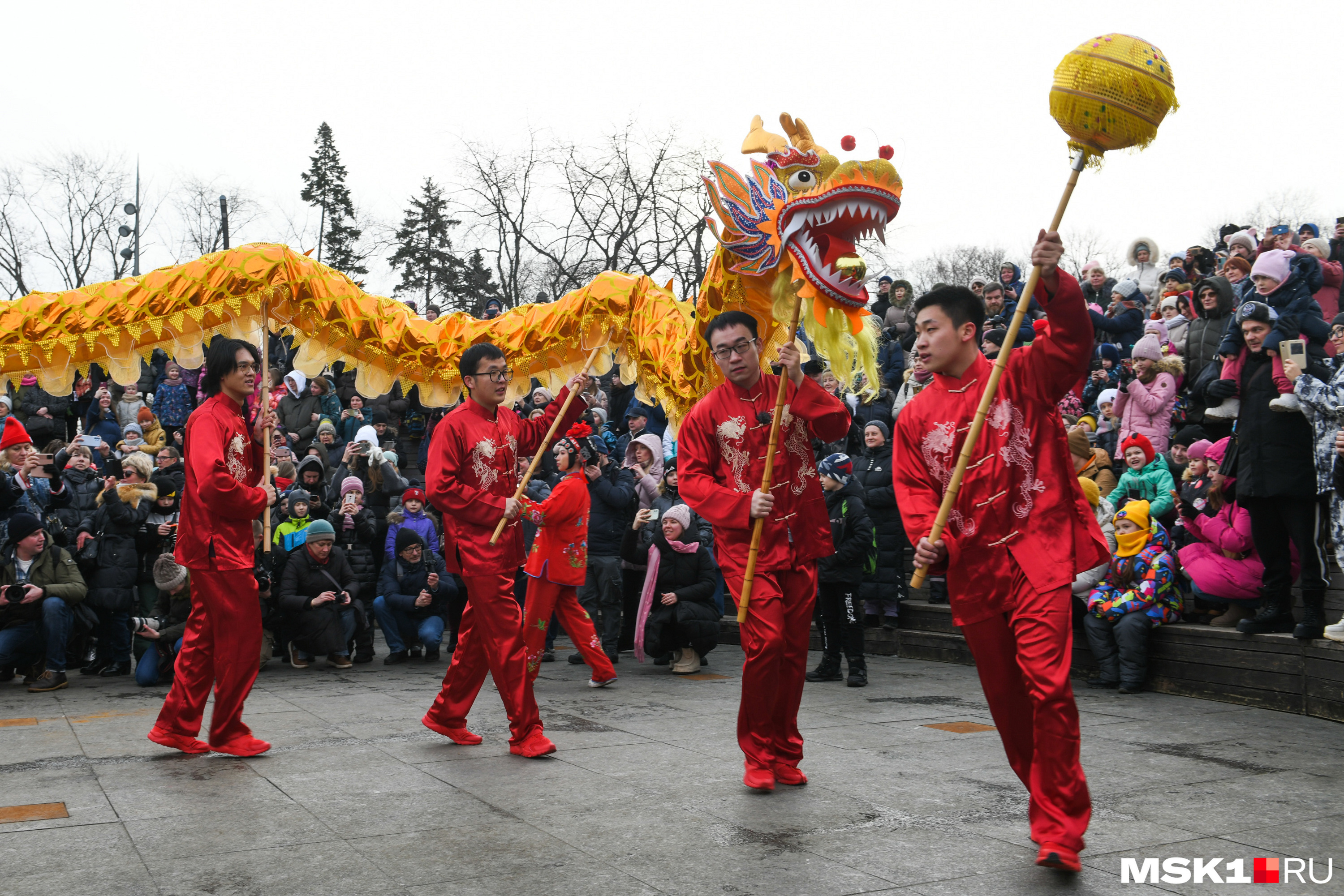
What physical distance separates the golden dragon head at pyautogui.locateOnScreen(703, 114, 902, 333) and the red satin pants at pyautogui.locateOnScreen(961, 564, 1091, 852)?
155 cm

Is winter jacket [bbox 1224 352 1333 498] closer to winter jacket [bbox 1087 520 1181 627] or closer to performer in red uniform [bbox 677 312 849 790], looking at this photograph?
winter jacket [bbox 1087 520 1181 627]

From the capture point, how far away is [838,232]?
4641 mm

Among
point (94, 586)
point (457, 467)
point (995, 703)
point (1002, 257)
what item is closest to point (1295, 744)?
point (995, 703)

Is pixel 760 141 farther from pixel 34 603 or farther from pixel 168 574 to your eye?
pixel 34 603

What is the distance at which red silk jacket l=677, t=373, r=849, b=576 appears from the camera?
4.48 m

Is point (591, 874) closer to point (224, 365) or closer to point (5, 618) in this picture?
point (224, 365)

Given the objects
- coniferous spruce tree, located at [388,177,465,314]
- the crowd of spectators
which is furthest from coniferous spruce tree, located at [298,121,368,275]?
the crowd of spectators

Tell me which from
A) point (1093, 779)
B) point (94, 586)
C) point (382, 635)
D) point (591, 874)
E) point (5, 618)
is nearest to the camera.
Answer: point (591, 874)

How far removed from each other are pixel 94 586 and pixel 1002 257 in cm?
3815

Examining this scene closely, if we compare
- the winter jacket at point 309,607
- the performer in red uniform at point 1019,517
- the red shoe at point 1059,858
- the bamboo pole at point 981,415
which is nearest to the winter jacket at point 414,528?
the winter jacket at point 309,607

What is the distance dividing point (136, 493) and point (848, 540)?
17.4 feet

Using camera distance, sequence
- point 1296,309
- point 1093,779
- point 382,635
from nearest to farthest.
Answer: point 1093,779 → point 1296,309 → point 382,635

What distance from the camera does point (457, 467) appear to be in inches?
211

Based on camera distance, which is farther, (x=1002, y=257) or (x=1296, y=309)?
(x=1002, y=257)
